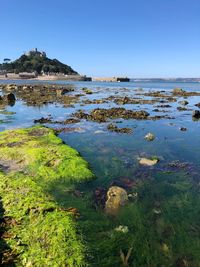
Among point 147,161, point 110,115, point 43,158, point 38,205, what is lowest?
point 110,115

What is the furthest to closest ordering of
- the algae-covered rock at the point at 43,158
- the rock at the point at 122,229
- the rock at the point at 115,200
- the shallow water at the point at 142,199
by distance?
the algae-covered rock at the point at 43,158 → the rock at the point at 115,200 → the rock at the point at 122,229 → the shallow water at the point at 142,199

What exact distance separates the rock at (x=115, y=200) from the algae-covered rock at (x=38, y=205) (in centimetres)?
118

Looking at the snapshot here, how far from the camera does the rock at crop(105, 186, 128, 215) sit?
797 centimetres

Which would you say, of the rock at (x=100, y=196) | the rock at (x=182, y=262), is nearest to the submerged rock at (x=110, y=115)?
the rock at (x=100, y=196)

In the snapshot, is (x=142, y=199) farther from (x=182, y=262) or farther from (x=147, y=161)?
(x=147, y=161)

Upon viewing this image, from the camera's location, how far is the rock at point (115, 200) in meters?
7.97

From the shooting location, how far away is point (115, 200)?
8359mm

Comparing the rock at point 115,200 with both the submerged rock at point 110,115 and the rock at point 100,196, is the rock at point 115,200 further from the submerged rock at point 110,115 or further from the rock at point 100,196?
the submerged rock at point 110,115

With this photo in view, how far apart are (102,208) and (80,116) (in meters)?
16.6

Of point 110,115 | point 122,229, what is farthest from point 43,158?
point 110,115

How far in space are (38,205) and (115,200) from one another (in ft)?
7.19

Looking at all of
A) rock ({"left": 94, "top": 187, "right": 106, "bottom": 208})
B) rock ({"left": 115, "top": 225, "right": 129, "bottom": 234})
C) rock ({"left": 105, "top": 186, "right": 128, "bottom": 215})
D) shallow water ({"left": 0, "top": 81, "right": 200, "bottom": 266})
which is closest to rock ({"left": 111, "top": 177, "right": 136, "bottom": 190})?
shallow water ({"left": 0, "top": 81, "right": 200, "bottom": 266})

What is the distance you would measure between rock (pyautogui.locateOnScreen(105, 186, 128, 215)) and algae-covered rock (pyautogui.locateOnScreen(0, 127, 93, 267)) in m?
1.18

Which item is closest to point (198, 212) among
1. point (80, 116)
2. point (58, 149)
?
point (58, 149)
